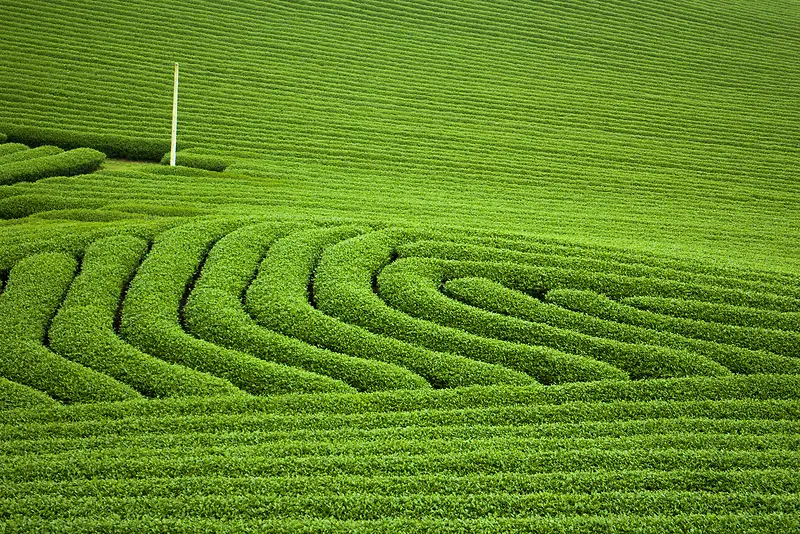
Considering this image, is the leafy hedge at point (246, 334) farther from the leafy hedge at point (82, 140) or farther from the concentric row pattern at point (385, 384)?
the leafy hedge at point (82, 140)

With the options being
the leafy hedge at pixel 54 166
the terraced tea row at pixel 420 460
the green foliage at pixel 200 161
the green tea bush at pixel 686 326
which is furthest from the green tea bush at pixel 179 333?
the leafy hedge at pixel 54 166

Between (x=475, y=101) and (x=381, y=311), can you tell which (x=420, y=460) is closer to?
(x=381, y=311)

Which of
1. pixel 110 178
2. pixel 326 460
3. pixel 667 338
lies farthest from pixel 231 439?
pixel 110 178

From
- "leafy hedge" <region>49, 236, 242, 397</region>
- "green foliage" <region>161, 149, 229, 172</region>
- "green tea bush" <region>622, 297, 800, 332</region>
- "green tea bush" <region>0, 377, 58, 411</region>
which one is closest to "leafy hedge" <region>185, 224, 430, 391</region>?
"leafy hedge" <region>49, 236, 242, 397</region>

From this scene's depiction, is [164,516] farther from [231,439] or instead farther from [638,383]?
[638,383]

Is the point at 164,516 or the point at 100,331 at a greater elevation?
the point at 100,331
